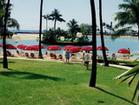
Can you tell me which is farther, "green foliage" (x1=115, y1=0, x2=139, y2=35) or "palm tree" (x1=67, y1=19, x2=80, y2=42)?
"palm tree" (x1=67, y1=19, x2=80, y2=42)

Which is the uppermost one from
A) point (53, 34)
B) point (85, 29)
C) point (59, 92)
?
point (85, 29)

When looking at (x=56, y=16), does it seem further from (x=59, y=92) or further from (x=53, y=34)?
(x=59, y=92)

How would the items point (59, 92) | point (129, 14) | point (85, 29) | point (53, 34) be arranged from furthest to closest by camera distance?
point (85, 29) < point (53, 34) < point (129, 14) < point (59, 92)

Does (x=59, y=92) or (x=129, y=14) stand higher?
(x=129, y=14)

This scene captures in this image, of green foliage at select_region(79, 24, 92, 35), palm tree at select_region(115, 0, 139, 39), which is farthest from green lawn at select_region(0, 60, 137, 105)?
green foliage at select_region(79, 24, 92, 35)

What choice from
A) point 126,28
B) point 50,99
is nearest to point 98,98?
point 50,99

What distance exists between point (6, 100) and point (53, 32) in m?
88.9

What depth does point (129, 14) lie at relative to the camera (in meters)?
47.8

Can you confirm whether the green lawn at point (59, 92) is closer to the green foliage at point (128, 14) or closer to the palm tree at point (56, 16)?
the green foliage at point (128, 14)

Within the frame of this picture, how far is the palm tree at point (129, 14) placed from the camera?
4638cm

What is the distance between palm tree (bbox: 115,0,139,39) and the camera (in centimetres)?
4638

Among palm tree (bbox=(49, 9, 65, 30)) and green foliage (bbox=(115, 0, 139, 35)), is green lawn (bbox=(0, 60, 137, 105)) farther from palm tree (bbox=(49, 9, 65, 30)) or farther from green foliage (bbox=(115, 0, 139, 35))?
palm tree (bbox=(49, 9, 65, 30))

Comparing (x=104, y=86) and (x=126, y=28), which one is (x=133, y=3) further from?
(x=104, y=86)

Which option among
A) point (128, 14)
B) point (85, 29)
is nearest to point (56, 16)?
point (85, 29)
